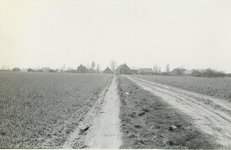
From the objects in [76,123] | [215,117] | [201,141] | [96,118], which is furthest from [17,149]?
[215,117]

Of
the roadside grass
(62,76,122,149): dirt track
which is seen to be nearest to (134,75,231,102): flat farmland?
the roadside grass

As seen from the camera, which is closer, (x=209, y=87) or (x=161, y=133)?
(x=161, y=133)

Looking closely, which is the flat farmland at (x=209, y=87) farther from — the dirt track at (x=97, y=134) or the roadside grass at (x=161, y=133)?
the dirt track at (x=97, y=134)

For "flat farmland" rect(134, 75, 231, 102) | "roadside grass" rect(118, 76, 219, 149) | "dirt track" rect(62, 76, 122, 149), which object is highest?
"flat farmland" rect(134, 75, 231, 102)

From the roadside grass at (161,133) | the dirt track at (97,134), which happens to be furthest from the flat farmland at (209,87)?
the dirt track at (97,134)

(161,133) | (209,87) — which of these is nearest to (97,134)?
(161,133)

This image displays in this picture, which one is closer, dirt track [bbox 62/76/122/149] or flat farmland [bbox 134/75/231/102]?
dirt track [bbox 62/76/122/149]

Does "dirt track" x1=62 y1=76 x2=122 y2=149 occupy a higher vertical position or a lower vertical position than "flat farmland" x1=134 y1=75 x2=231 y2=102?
lower

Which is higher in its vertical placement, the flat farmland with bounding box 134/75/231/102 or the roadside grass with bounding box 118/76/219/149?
the flat farmland with bounding box 134/75/231/102

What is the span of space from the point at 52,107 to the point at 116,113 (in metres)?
4.00

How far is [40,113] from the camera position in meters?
8.81

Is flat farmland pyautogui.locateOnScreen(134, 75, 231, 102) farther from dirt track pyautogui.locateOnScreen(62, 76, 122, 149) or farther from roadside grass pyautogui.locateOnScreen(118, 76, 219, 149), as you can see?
dirt track pyautogui.locateOnScreen(62, 76, 122, 149)

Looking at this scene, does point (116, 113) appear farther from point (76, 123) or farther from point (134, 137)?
point (134, 137)

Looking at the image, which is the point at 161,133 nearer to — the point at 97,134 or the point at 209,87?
the point at 97,134
